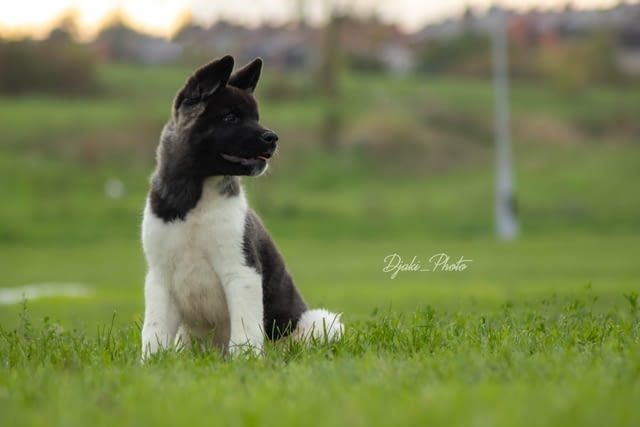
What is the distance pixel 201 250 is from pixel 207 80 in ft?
3.65

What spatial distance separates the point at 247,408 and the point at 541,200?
1338 inches

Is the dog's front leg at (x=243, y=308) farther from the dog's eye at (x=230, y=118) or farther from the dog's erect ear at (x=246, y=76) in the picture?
the dog's erect ear at (x=246, y=76)

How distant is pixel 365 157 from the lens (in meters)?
43.0

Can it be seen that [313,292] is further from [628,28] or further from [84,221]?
[628,28]

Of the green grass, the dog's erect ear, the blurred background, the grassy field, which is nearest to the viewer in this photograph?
the green grass

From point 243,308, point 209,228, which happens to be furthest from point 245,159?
point 243,308

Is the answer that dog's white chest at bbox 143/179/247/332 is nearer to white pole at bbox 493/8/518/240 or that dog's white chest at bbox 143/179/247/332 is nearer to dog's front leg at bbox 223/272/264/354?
dog's front leg at bbox 223/272/264/354

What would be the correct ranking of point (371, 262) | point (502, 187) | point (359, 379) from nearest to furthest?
1. point (359, 379)
2. point (371, 262)
3. point (502, 187)

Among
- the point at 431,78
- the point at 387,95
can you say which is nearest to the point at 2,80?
the point at 387,95

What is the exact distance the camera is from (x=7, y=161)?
3841 cm

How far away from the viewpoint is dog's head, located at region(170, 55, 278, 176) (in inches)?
256

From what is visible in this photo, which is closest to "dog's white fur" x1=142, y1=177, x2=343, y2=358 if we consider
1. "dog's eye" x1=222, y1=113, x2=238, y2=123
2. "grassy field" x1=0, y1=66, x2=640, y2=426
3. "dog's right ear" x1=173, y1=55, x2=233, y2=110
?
"grassy field" x1=0, y1=66, x2=640, y2=426

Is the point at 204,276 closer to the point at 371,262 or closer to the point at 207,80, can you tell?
the point at 207,80

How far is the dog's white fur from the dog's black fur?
67 mm
